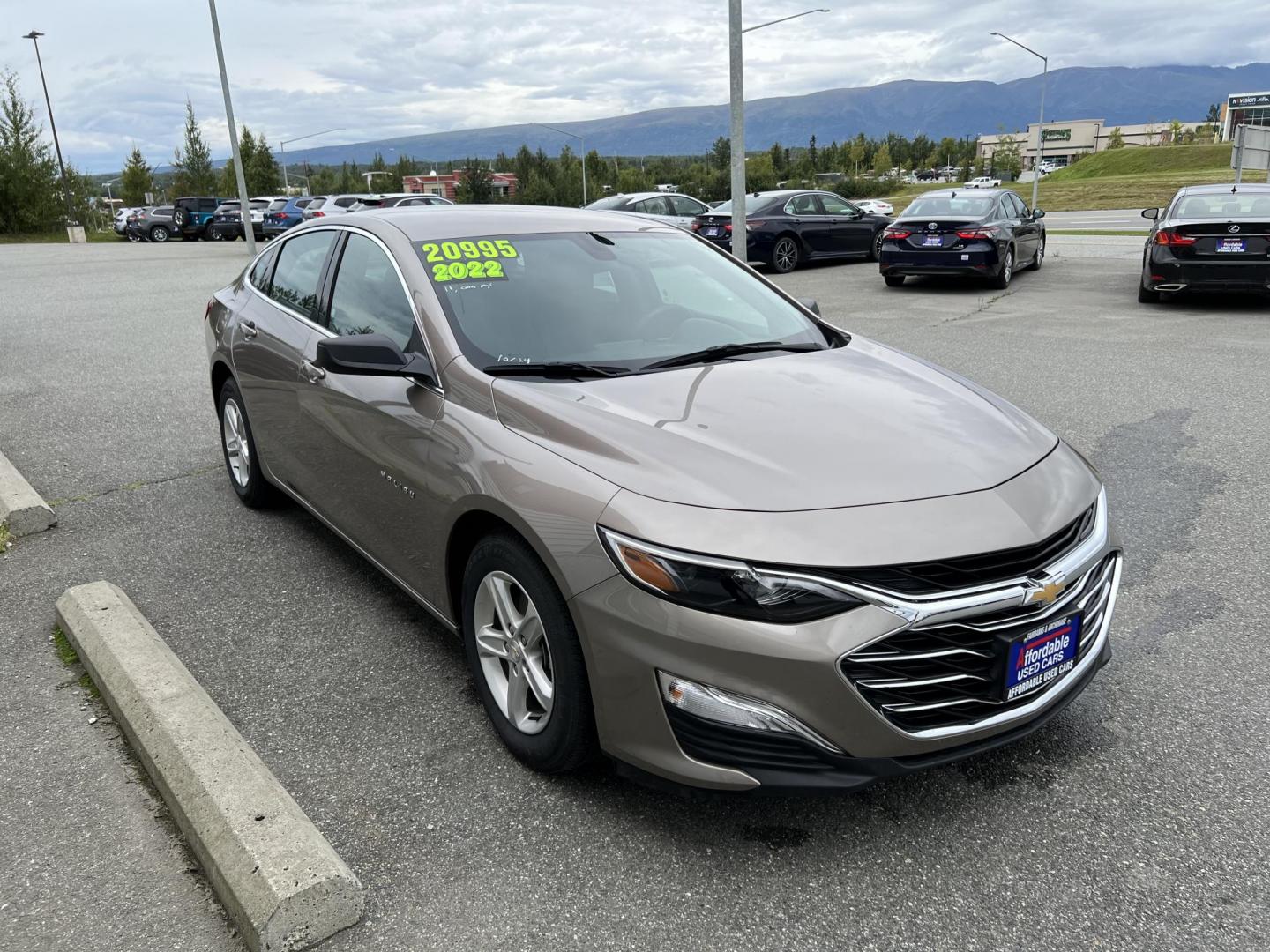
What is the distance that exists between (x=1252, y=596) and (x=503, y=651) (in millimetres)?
3125

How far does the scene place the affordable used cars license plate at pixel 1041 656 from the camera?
2.43 metres

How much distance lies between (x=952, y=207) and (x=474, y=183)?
86463 millimetres

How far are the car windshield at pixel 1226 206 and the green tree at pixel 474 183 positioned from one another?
83.0 metres

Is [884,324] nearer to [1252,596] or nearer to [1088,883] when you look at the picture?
[1252,596]

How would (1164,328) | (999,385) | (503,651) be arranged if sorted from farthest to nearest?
(1164,328), (999,385), (503,651)

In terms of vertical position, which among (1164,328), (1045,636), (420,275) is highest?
(420,275)

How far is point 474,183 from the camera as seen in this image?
9500cm

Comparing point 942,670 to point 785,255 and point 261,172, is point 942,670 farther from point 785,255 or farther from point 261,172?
point 261,172

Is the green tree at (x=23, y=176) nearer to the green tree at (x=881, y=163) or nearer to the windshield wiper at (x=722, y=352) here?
Result: the windshield wiper at (x=722, y=352)

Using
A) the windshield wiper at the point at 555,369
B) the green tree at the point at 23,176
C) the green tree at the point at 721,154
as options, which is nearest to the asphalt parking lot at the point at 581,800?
the windshield wiper at the point at 555,369

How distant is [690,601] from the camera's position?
2316 mm

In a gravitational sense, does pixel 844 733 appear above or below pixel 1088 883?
above

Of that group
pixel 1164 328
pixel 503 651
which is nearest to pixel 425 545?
pixel 503 651

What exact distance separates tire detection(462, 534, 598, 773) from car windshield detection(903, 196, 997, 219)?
13040 millimetres
